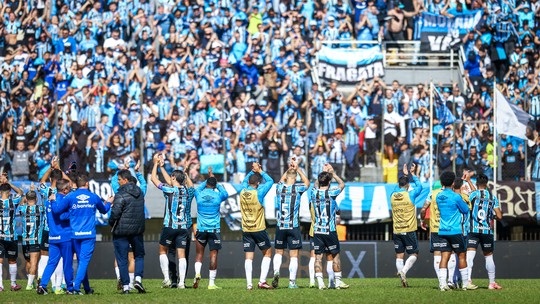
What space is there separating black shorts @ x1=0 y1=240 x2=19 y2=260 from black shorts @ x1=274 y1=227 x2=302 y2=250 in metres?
5.86

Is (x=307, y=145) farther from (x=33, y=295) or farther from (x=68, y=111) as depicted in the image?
(x=33, y=295)

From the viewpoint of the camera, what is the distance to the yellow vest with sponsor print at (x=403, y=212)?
24.1 metres

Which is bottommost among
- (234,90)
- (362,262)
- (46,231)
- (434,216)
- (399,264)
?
(362,262)

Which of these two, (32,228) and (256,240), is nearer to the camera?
(256,240)

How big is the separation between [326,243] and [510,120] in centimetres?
1039

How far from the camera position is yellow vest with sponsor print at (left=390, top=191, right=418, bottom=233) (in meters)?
24.1

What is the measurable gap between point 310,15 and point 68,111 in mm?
9439

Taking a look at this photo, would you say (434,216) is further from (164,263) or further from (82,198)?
(82,198)

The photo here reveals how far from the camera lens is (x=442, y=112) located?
3303 cm

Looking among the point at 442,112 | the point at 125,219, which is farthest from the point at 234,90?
the point at 125,219

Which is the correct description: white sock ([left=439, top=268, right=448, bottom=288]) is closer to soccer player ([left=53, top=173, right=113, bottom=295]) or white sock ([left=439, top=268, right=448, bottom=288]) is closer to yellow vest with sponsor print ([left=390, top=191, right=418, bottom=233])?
yellow vest with sponsor print ([left=390, top=191, right=418, bottom=233])

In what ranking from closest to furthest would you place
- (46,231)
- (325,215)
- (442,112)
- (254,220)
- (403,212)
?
(325,215) < (254,220) < (46,231) < (403,212) < (442,112)

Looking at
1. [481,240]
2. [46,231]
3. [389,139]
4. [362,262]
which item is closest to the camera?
[481,240]

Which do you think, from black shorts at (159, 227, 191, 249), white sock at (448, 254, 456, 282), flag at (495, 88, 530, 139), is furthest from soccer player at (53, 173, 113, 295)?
flag at (495, 88, 530, 139)
